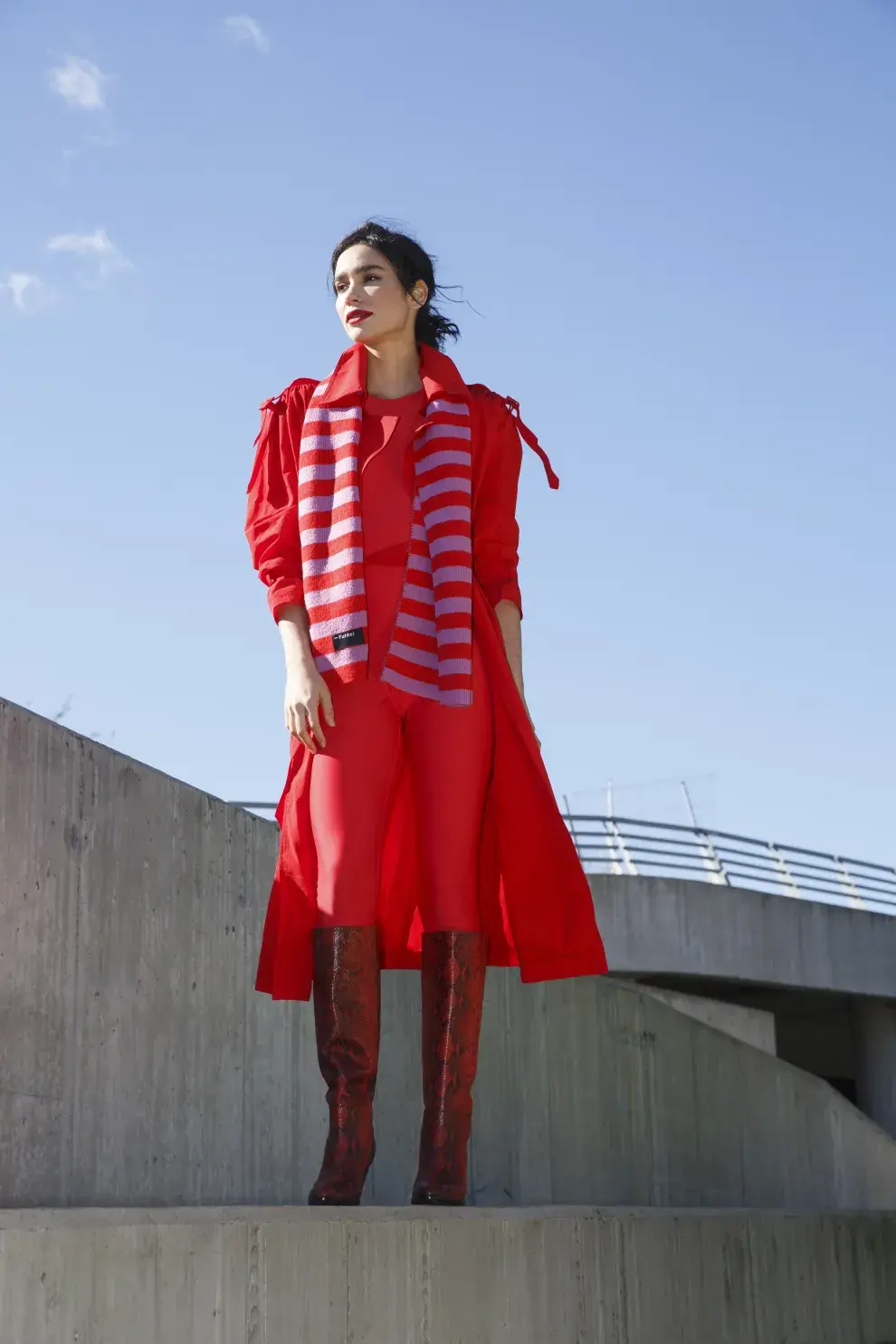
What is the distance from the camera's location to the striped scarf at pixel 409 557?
12.6ft

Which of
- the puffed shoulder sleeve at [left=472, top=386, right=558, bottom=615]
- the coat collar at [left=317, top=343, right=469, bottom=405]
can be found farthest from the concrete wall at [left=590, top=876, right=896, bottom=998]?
the coat collar at [left=317, top=343, right=469, bottom=405]

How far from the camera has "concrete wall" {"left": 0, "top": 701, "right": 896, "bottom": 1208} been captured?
3.68 metres

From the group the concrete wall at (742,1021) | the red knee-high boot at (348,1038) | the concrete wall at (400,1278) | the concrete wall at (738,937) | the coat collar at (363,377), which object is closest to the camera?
the concrete wall at (400,1278)

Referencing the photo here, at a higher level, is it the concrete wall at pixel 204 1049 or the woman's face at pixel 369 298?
the woman's face at pixel 369 298

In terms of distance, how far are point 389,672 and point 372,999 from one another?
72cm

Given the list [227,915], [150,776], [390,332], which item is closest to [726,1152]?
[227,915]

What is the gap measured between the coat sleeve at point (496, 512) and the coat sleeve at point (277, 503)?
1.44ft

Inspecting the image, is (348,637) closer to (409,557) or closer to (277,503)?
(409,557)

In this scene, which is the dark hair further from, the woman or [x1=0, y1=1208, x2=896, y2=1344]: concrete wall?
[x1=0, y1=1208, x2=896, y2=1344]: concrete wall

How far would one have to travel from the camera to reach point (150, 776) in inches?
168

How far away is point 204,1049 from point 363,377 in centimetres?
177

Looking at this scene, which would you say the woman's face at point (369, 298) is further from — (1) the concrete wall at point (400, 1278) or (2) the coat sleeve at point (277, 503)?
(1) the concrete wall at point (400, 1278)

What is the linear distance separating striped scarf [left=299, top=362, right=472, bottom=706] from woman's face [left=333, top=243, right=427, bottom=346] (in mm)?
214

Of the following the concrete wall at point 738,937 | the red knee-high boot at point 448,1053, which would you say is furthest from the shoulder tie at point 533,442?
the concrete wall at point 738,937
